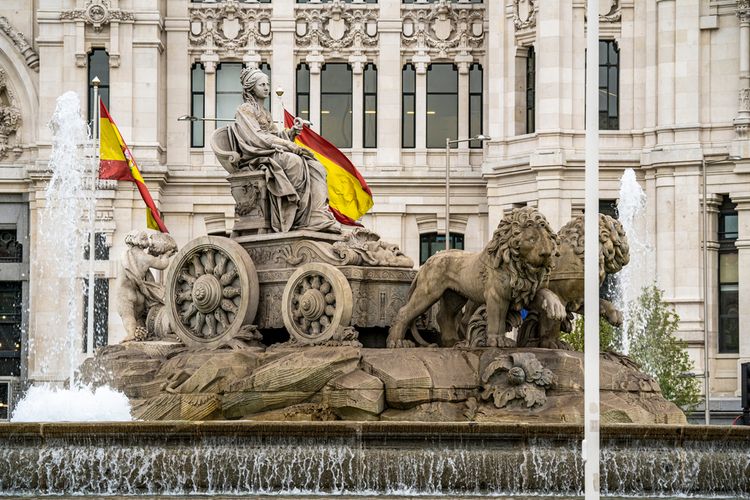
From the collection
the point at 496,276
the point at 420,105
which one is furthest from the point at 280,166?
the point at 420,105

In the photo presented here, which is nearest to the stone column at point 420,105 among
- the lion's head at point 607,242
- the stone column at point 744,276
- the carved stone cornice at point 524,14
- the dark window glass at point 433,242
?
the dark window glass at point 433,242

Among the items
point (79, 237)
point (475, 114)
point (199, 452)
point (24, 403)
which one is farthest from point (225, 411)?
point (475, 114)

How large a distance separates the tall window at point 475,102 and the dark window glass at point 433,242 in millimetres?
3608

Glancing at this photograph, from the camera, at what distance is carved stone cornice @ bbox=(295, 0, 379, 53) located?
74062 millimetres

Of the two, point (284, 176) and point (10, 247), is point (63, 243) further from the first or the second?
point (284, 176)

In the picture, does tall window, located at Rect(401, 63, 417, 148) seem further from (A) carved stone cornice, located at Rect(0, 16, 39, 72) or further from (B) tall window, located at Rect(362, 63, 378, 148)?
(A) carved stone cornice, located at Rect(0, 16, 39, 72)

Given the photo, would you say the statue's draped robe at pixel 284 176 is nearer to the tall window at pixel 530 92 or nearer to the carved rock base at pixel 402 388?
the carved rock base at pixel 402 388

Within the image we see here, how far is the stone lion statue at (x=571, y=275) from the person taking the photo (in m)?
25.4

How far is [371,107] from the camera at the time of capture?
7438 centimetres

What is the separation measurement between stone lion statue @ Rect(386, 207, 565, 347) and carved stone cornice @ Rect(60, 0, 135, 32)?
47.4 m

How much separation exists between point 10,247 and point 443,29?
1840 centimetres

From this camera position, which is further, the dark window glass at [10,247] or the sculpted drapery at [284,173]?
the dark window glass at [10,247]

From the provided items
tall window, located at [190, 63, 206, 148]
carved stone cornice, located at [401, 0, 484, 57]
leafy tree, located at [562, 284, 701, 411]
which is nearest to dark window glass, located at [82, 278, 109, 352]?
tall window, located at [190, 63, 206, 148]

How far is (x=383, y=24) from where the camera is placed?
73.9m
